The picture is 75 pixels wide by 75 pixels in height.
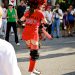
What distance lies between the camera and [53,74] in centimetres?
848

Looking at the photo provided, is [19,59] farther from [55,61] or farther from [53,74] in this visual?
[53,74]

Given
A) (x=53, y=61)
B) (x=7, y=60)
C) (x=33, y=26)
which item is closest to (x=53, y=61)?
(x=53, y=61)

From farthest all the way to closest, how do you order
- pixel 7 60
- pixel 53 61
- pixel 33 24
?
pixel 53 61 → pixel 33 24 → pixel 7 60

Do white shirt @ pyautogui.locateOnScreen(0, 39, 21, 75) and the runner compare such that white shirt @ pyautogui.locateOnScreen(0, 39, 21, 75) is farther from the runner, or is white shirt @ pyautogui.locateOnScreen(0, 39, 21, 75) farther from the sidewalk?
the sidewalk

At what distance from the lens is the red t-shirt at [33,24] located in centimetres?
815

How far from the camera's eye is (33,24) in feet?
26.9

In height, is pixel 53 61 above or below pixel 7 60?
below

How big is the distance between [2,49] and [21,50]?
1023 centimetres

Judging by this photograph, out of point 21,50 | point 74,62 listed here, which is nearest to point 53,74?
point 74,62

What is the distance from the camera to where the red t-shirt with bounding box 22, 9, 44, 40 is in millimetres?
8148

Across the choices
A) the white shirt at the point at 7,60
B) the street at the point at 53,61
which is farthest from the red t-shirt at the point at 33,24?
the white shirt at the point at 7,60

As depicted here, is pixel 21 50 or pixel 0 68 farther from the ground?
pixel 0 68

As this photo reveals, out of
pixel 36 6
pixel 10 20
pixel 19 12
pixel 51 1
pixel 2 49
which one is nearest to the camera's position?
pixel 2 49

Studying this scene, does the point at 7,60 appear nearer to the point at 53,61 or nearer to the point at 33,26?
the point at 33,26
